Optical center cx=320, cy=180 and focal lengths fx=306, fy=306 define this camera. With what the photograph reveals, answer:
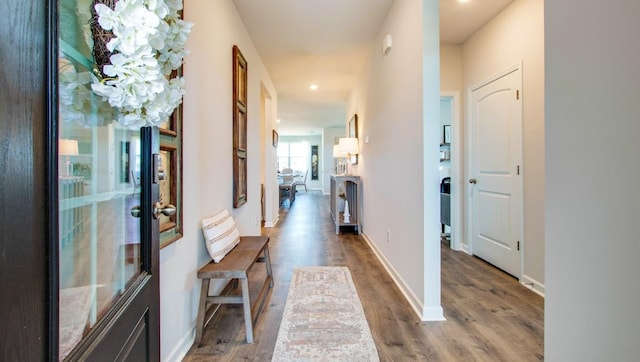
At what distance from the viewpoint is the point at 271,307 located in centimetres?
224

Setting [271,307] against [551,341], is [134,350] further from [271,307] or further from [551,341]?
[271,307]

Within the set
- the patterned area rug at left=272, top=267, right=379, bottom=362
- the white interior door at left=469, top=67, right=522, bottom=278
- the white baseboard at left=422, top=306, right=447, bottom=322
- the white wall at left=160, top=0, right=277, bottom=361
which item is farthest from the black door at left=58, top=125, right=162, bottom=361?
the white interior door at left=469, top=67, right=522, bottom=278

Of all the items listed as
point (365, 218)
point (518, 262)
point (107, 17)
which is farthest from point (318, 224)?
point (107, 17)

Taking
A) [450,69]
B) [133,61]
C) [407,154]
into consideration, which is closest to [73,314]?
[133,61]

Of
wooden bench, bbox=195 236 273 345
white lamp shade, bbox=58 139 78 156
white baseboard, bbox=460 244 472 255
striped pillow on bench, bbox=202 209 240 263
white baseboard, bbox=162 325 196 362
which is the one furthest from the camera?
white baseboard, bbox=460 244 472 255

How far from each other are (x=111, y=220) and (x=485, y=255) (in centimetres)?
350

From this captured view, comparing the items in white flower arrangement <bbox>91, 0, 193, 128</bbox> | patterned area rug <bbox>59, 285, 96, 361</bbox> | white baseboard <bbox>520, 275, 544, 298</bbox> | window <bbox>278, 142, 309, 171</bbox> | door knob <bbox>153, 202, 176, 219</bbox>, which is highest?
window <bbox>278, 142, 309, 171</bbox>

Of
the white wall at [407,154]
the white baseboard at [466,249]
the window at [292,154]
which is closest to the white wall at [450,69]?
the white wall at [407,154]

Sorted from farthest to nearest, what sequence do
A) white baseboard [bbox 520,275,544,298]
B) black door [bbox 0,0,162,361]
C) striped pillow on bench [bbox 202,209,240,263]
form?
white baseboard [bbox 520,275,544,298] → striped pillow on bench [bbox 202,209,240,263] → black door [bbox 0,0,162,361]

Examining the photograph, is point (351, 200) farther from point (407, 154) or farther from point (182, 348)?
point (182, 348)

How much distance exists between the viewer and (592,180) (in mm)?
852

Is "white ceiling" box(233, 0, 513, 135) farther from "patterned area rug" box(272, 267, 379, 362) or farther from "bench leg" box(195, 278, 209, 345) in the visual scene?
"patterned area rug" box(272, 267, 379, 362)

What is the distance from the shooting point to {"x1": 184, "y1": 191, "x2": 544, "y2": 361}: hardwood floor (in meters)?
1.69

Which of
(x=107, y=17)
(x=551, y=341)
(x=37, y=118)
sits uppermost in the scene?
(x=107, y=17)
